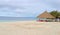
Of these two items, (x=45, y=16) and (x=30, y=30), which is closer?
(x=30, y=30)

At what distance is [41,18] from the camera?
24.4 meters

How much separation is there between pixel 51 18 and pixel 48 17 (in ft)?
3.29

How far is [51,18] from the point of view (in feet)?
80.4

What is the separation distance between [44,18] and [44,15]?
2.57ft

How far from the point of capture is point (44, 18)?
24344 mm

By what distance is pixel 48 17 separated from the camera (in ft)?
78.0

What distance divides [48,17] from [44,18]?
34.5 inches

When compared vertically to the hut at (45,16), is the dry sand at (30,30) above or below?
below

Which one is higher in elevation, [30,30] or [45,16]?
[45,16]

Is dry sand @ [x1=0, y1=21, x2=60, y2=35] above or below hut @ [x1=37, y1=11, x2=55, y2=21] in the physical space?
below

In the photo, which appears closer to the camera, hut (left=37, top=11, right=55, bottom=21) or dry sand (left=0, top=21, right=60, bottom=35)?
dry sand (left=0, top=21, right=60, bottom=35)

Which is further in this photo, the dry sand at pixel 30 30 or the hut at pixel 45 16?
the hut at pixel 45 16
